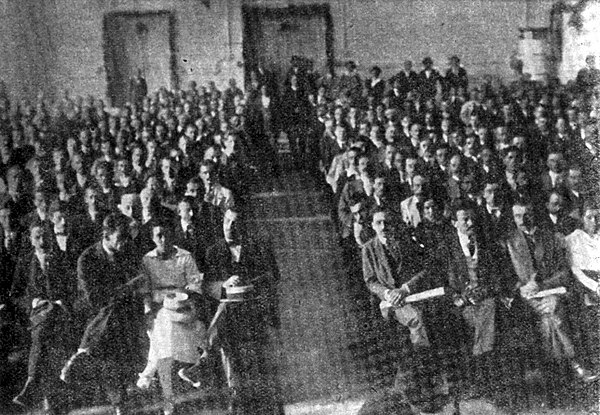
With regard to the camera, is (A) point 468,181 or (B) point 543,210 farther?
(A) point 468,181

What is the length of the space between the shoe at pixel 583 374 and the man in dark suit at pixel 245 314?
133 centimetres

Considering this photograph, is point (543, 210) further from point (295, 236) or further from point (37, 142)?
point (37, 142)

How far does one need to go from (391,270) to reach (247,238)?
68cm

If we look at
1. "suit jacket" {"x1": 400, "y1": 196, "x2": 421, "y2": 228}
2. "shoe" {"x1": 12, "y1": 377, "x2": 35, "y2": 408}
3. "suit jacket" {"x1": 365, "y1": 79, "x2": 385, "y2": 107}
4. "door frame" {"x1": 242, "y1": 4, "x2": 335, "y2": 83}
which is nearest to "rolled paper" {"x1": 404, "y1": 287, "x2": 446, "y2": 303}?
"suit jacket" {"x1": 400, "y1": 196, "x2": 421, "y2": 228}

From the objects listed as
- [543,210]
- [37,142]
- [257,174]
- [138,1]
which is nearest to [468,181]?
[543,210]

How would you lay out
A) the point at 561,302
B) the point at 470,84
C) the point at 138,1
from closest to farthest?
the point at 561,302, the point at 138,1, the point at 470,84

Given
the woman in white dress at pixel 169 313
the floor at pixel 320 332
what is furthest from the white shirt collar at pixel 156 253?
the floor at pixel 320 332

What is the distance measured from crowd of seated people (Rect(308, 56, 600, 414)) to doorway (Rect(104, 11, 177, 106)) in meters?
1.07

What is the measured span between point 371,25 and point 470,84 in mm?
617

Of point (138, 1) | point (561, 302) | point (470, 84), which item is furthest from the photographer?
point (470, 84)

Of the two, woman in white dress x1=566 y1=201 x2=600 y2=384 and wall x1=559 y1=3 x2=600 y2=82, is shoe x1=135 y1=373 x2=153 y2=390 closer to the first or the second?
woman in white dress x1=566 y1=201 x2=600 y2=384

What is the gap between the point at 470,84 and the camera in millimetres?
3562

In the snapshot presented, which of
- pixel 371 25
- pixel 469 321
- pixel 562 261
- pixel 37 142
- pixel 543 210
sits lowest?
pixel 469 321

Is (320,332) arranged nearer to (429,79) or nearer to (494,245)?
(494,245)
